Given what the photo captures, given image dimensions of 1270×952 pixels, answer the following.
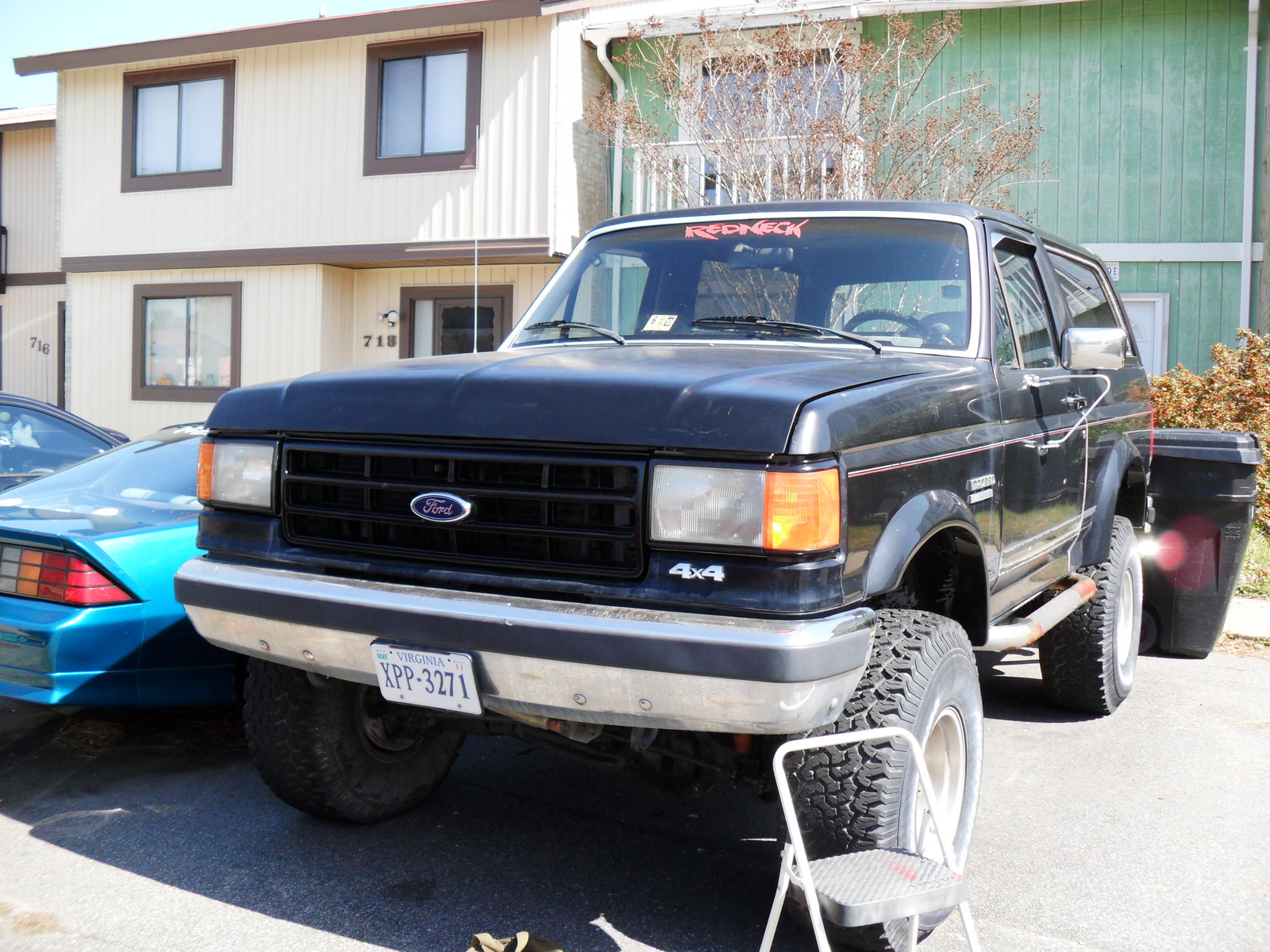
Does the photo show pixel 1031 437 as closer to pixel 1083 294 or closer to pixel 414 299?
pixel 1083 294

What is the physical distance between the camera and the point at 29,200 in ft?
63.2

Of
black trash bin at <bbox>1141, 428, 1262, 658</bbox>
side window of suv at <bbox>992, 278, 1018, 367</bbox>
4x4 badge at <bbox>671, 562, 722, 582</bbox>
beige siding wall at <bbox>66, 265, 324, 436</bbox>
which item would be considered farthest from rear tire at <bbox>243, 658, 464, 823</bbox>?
beige siding wall at <bbox>66, 265, 324, 436</bbox>

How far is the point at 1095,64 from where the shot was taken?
12.6 metres

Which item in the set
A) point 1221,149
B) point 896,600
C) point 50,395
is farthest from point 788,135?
point 50,395

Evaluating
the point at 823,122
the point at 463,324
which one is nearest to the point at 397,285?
the point at 463,324

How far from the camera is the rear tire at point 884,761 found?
2.73m

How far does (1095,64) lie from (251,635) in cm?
1226

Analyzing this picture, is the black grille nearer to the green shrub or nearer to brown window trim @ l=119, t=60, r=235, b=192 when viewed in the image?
the green shrub

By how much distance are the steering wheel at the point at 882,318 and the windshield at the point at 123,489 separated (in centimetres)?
265

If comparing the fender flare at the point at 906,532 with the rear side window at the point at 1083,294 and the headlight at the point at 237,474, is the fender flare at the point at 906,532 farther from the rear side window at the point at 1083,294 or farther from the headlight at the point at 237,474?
the rear side window at the point at 1083,294

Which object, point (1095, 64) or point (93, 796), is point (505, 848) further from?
point (1095, 64)

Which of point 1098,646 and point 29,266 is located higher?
point 29,266

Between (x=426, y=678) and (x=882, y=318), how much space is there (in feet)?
6.34

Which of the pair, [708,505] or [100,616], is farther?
[100,616]
